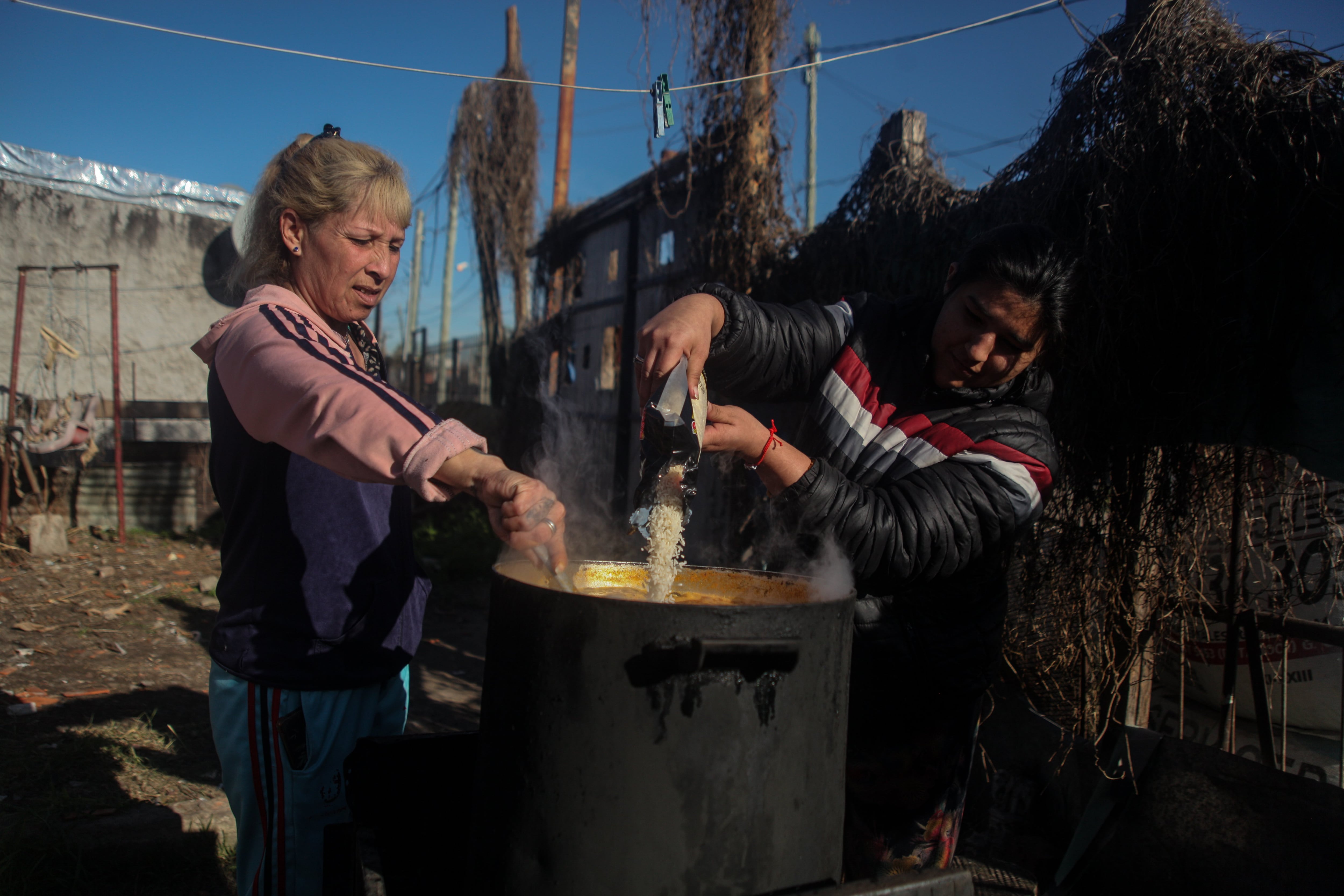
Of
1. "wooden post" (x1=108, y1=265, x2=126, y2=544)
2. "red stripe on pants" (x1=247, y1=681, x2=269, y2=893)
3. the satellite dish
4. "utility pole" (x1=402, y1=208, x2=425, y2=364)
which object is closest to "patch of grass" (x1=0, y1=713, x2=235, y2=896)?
"red stripe on pants" (x1=247, y1=681, x2=269, y2=893)

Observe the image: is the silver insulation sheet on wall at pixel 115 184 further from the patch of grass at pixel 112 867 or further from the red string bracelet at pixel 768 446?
the red string bracelet at pixel 768 446

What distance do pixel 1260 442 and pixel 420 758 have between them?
291 centimetres

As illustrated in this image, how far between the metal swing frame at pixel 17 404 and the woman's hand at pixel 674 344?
8.40m

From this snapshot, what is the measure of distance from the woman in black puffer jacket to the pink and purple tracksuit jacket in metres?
0.70

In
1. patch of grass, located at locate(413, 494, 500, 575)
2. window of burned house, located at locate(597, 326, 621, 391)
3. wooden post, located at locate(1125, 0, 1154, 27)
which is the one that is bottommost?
patch of grass, located at locate(413, 494, 500, 575)

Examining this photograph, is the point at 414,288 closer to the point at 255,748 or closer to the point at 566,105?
the point at 566,105

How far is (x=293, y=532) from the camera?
5.32ft

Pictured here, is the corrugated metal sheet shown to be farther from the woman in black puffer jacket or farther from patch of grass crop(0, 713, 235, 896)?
the woman in black puffer jacket

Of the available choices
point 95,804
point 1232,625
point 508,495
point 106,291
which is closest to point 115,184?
point 106,291

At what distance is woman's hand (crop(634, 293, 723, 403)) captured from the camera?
1.61 meters

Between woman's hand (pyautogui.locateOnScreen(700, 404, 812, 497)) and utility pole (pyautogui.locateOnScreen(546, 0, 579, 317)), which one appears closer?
woman's hand (pyautogui.locateOnScreen(700, 404, 812, 497))

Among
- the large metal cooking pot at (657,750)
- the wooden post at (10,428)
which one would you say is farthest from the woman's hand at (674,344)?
the wooden post at (10,428)

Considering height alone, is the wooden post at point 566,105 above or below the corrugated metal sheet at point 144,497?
above

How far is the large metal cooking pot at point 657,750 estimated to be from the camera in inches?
45.6
